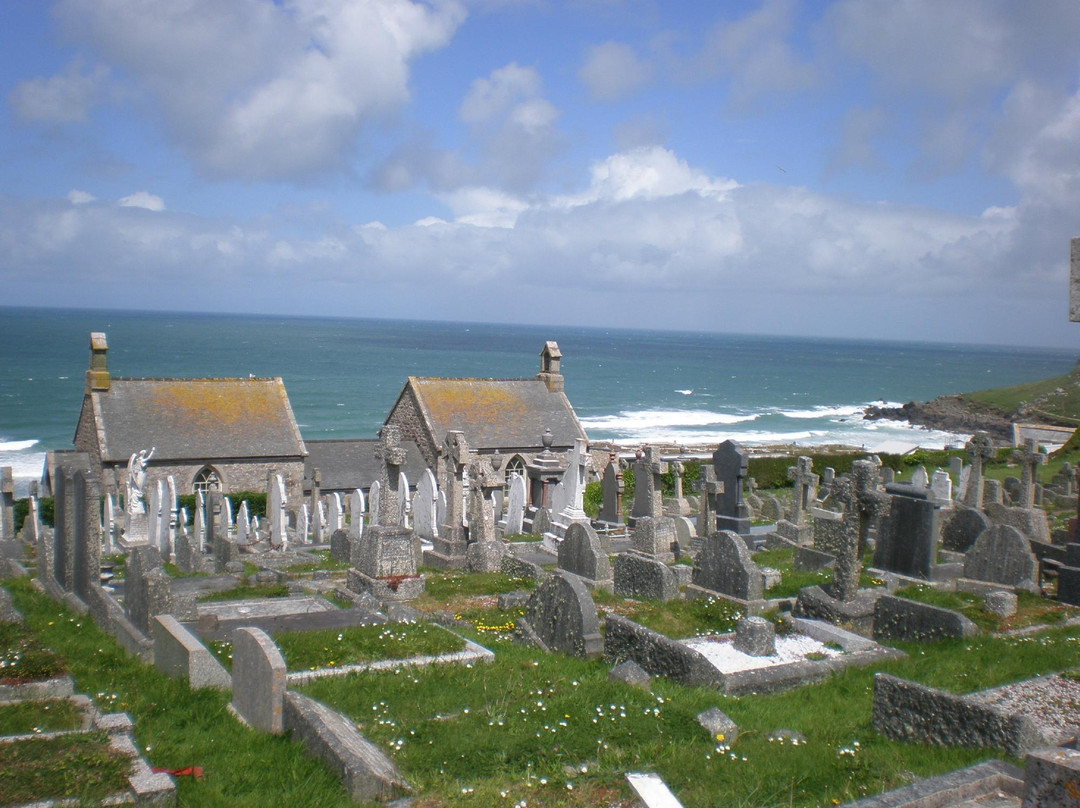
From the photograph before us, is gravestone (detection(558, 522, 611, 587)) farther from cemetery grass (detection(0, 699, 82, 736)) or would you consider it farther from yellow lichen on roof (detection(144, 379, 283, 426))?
yellow lichen on roof (detection(144, 379, 283, 426))

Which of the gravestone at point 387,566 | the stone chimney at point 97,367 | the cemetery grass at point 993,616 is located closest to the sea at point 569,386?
the stone chimney at point 97,367

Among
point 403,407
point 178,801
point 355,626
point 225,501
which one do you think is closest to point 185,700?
point 178,801

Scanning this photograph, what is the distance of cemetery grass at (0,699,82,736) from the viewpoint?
552 centimetres

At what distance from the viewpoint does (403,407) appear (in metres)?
34.5

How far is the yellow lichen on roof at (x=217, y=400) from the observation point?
29969mm

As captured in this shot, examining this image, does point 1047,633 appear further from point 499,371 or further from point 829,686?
point 499,371

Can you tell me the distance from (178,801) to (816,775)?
12.3 feet

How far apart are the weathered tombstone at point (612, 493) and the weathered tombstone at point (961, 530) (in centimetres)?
711

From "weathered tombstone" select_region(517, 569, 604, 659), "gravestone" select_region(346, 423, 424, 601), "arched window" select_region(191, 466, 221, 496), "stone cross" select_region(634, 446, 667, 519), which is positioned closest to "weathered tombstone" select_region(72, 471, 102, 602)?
"gravestone" select_region(346, 423, 424, 601)

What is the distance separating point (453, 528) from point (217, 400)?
1798 centimetres

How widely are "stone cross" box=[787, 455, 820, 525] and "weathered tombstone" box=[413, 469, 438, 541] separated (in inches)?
327

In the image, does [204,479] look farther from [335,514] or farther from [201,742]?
[201,742]

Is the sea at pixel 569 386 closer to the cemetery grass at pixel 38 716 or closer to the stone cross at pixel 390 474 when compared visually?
the stone cross at pixel 390 474

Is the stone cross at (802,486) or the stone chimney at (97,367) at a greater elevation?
the stone chimney at (97,367)
